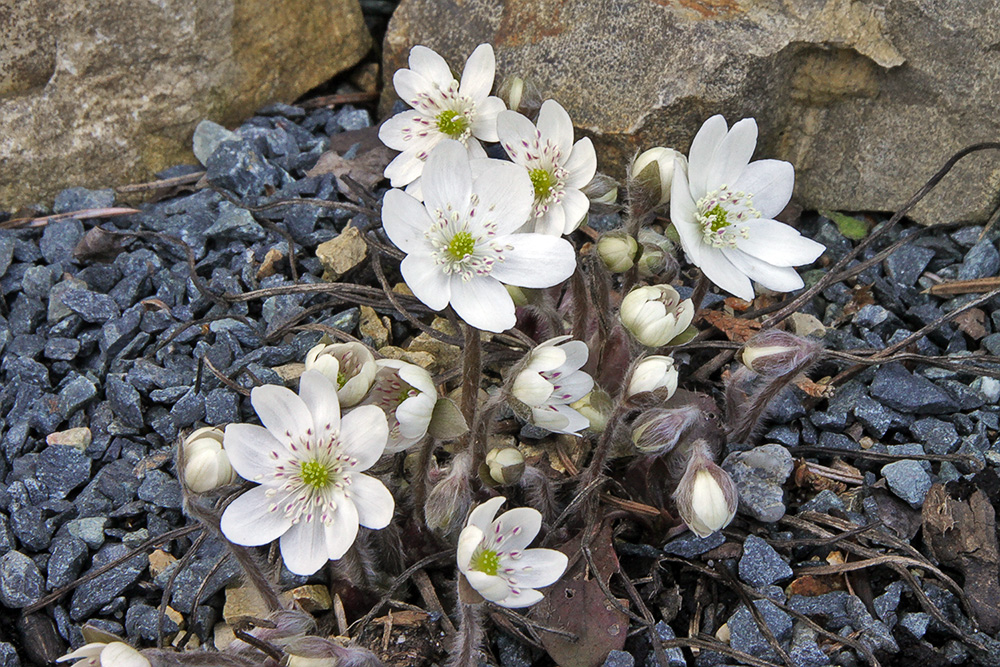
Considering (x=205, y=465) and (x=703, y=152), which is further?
(x=703, y=152)

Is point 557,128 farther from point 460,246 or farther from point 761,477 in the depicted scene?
point 761,477

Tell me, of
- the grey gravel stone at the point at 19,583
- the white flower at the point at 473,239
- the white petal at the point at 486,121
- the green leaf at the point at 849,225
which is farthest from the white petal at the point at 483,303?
the green leaf at the point at 849,225

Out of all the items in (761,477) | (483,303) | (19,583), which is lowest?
(19,583)

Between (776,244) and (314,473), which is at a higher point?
(776,244)

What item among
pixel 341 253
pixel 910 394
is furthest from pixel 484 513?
pixel 910 394

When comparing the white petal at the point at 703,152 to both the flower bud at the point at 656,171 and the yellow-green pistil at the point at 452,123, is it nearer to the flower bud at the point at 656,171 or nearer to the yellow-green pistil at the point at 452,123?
the flower bud at the point at 656,171

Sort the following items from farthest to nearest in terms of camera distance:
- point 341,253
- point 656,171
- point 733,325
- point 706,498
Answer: point 341,253 → point 733,325 → point 656,171 → point 706,498

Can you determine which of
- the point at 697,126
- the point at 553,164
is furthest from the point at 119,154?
the point at 697,126

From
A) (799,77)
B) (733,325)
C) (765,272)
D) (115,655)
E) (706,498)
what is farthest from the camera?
(799,77)

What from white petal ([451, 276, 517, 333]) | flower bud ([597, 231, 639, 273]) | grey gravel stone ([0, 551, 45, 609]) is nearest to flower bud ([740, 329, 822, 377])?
flower bud ([597, 231, 639, 273])

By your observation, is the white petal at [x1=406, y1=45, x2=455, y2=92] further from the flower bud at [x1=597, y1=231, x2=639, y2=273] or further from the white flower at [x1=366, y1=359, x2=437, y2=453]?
the white flower at [x1=366, y1=359, x2=437, y2=453]
